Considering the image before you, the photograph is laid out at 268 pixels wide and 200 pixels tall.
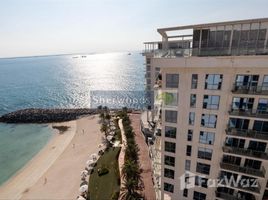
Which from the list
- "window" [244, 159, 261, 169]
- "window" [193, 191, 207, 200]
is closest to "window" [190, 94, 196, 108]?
"window" [244, 159, 261, 169]

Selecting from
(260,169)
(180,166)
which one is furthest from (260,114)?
(180,166)

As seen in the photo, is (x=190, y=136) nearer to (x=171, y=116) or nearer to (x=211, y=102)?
(x=171, y=116)

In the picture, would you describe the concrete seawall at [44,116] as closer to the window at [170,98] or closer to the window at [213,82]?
the window at [170,98]

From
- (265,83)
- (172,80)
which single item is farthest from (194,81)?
(265,83)

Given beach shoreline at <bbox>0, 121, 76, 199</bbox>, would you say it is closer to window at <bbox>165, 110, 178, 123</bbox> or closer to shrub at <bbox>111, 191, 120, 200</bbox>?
shrub at <bbox>111, 191, 120, 200</bbox>

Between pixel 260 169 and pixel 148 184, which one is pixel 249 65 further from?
pixel 148 184

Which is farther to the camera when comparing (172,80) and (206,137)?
(206,137)

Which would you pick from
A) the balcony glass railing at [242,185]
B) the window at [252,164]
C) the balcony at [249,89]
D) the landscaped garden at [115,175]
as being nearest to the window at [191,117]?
the balcony at [249,89]
